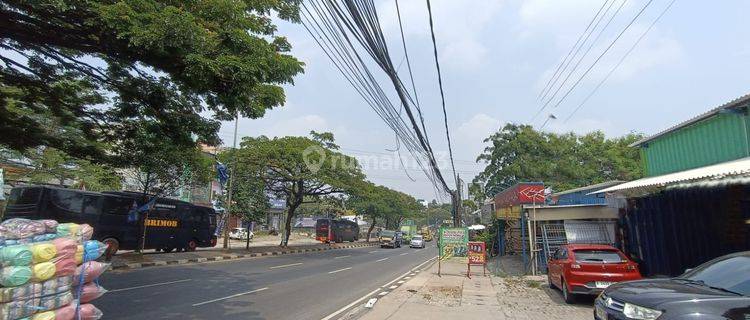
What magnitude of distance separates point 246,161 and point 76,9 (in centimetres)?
2356

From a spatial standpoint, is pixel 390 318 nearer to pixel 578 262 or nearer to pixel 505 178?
pixel 578 262

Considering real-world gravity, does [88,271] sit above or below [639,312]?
above

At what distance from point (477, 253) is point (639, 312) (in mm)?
12062

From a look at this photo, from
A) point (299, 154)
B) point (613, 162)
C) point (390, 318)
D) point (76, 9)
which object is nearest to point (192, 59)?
point (76, 9)

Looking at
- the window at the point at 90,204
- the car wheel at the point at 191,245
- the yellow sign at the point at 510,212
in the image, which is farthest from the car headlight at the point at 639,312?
the car wheel at the point at 191,245

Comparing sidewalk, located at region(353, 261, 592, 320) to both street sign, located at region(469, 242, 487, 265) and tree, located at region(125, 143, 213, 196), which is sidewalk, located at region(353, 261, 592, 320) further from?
tree, located at region(125, 143, 213, 196)

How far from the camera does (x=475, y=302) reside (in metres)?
10.7

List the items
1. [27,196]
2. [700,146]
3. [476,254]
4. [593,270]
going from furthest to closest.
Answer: [27,196], [476,254], [700,146], [593,270]

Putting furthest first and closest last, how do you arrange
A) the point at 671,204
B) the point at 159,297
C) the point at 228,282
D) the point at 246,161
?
the point at 246,161
the point at 228,282
the point at 671,204
the point at 159,297

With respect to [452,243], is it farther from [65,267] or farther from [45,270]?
[45,270]

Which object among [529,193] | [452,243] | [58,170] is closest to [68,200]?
[58,170]

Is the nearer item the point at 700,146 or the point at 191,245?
the point at 700,146

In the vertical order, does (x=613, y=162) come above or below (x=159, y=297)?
above

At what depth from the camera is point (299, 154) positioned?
1214 inches
